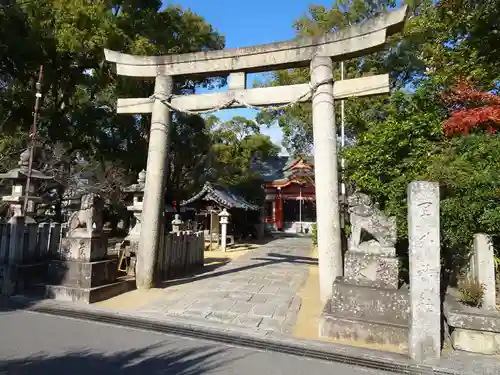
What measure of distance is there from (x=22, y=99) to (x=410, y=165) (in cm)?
1507

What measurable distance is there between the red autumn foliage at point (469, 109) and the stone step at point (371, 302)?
13.8 ft

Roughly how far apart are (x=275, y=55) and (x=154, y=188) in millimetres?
3877

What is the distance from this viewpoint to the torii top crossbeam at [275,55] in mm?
6270

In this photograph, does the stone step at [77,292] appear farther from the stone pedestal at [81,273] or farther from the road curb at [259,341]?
the road curb at [259,341]

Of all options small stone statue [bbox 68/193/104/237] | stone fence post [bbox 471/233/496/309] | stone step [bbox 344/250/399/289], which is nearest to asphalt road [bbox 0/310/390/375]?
stone step [bbox 344/250/399/289]

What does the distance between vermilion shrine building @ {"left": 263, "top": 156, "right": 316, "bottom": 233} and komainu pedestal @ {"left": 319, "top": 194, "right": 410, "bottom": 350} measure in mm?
21168

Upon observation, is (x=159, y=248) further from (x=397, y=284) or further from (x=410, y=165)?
(x=410, y=165)

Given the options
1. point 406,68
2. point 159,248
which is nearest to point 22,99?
point 159,248

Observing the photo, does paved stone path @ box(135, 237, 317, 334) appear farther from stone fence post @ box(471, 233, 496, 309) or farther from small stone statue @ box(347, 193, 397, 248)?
stone fence post @ box(471, 233, 496, 309)

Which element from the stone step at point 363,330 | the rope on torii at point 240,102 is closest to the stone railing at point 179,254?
the rope on torii at point 240,102

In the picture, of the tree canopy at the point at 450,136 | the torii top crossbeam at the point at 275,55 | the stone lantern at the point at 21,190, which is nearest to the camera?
the tree canopy at the point at 450,136

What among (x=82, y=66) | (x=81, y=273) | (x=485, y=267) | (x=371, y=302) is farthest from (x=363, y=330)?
(x=82, y=66)

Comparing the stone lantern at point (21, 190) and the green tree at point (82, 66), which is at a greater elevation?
the green tree at point (82, 66)

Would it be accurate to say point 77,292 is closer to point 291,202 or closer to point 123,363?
point 123,363
